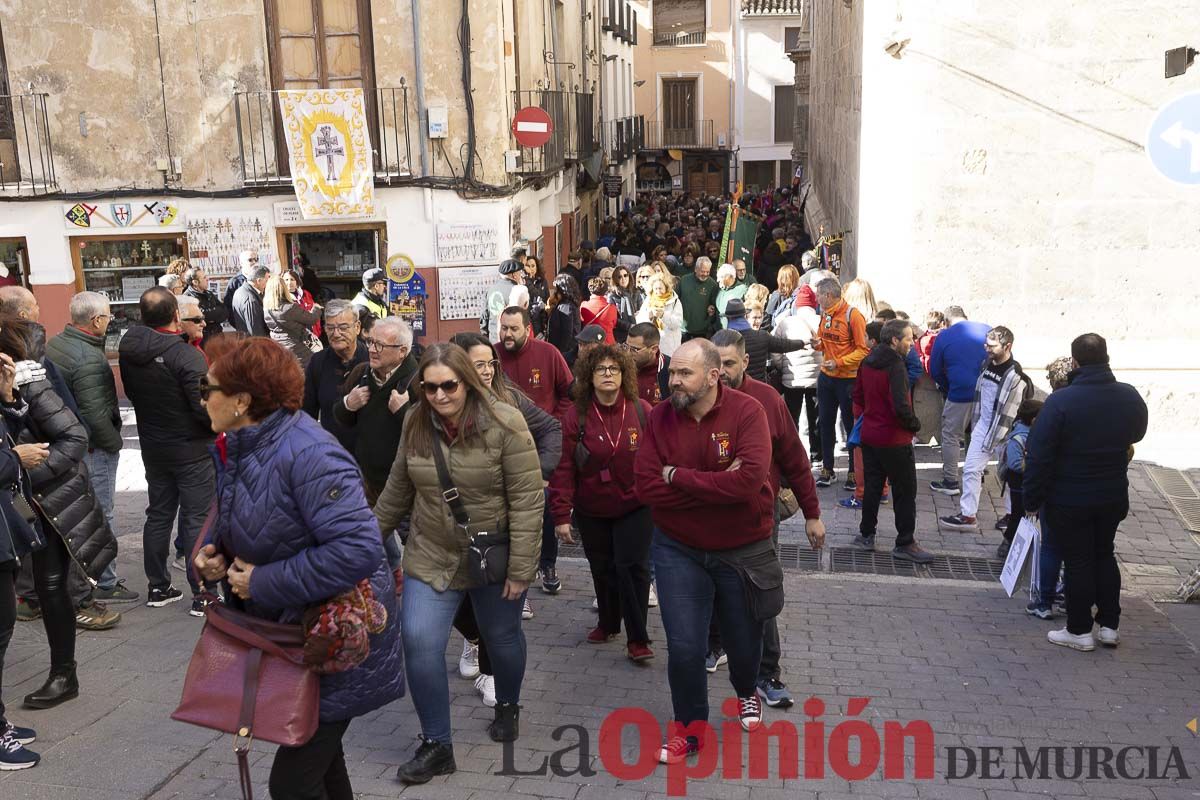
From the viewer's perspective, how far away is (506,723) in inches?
A: 191

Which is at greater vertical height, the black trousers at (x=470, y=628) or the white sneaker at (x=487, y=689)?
the black trousers at (x=470, y=628)

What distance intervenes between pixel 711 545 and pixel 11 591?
281 cm

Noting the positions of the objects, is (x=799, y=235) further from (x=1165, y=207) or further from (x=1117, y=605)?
(x=1117, y=605)

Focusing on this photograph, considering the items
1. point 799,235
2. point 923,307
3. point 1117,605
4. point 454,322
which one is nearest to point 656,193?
point 799,235

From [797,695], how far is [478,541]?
1.91 m

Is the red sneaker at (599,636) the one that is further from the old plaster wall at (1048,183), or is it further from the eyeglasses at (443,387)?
the old plaster wall at (1048,183)

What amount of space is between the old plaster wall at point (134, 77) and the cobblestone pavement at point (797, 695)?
8.13 metres

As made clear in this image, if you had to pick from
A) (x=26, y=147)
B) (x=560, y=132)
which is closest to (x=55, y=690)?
(x=26, y=147)

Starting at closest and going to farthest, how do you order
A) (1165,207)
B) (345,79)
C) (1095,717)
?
(1095,717) → (1165,207) → (345,79)

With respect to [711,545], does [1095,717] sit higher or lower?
lower

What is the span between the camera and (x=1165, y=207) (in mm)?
10180

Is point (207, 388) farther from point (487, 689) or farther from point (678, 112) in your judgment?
point (678, 112)

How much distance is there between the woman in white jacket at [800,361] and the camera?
9.42 m

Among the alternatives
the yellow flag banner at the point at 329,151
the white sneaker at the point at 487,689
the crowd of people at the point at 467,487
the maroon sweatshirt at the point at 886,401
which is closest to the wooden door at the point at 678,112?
the yellow flag banner at the point at 329,151
